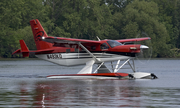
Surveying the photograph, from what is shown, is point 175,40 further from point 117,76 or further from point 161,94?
point 161,94

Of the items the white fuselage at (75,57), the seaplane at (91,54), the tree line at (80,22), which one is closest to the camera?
the seaplane at (91,54)

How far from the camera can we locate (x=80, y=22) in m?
83.2

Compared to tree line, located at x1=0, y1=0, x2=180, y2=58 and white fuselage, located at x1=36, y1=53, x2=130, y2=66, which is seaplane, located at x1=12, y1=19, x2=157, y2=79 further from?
tree line, located at x1=0, y1=0, x2=180, y2=58

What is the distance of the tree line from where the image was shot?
77062mm

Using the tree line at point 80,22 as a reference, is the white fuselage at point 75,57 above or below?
below

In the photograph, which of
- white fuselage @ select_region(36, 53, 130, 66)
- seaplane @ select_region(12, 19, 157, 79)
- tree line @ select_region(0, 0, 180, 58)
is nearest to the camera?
seaplane @ select_region(12, 19, 157, 79)

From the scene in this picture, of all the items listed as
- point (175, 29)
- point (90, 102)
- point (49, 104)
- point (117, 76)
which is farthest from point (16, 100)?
point (175, 29)

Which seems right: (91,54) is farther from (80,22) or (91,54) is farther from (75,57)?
(80,22)

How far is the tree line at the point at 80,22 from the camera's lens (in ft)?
253

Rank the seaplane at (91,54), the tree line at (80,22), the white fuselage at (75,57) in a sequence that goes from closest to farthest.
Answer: the seaplane at (91,54) → the white fuselage at (75,57) → the tree line at (80,22)

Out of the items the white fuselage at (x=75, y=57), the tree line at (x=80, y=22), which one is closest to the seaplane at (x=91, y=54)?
the white fuselage at (x=75, y=57)

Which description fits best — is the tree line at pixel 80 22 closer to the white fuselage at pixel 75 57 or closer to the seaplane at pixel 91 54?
the white fuselage at pixel 75 57

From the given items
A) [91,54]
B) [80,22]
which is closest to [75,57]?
[91,54]

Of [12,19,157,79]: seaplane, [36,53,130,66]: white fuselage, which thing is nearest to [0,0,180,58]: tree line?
[36,53,130,66]: white fuselage
